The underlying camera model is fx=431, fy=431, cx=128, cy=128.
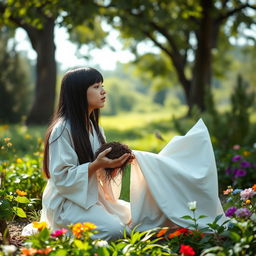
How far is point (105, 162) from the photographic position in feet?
9.18

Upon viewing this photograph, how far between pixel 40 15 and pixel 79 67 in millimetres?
4270

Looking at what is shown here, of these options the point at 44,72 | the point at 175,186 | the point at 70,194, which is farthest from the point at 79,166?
the point at 44,72

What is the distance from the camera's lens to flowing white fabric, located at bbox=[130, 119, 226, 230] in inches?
115

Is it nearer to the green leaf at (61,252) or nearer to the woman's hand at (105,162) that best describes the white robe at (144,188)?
the woman's hand at (105,162)

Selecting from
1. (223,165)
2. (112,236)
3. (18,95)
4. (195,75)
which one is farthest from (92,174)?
(18,95)

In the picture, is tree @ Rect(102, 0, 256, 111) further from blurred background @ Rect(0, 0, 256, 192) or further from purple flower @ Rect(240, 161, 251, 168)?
purple flower @ Rect(240, 161, 251, 168)

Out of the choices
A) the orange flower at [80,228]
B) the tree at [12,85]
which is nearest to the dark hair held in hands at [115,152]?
the orange flower at [80,228]

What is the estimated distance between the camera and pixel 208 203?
2975 mm

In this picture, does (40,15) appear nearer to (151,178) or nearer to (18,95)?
(151,178)

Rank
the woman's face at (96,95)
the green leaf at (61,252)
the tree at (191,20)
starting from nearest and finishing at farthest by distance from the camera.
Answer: the green leaf at (61,252) → the woman's face at (96,95) → the tree at (191,20)

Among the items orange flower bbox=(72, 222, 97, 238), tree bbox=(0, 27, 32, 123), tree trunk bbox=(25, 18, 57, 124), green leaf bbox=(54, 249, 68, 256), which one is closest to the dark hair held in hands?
orange flower bbox=(72, 222, 97, 238)

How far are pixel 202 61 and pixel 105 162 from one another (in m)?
10.5

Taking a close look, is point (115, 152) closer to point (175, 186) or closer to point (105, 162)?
point (105, 162)

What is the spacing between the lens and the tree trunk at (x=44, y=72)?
11359 millimetres
